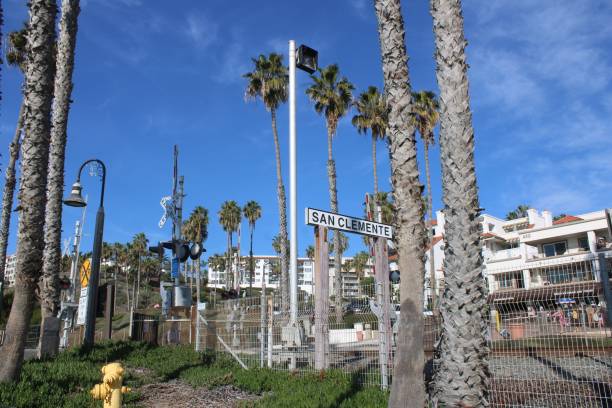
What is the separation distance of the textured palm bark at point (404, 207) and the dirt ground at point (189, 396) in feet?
10.3

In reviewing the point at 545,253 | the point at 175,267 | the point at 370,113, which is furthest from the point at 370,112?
the point at 175,267

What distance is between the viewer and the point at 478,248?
4930 mm

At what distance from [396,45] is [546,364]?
588cm

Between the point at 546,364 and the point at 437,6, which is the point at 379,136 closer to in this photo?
the point at 546,364

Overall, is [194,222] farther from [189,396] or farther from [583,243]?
[189,396]

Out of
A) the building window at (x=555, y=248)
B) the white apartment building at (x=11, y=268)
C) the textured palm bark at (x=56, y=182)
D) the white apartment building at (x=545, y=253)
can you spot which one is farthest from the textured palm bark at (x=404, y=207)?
the building window at (x=555, y=248)

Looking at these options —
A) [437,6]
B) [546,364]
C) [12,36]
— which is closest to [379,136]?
[12,36]

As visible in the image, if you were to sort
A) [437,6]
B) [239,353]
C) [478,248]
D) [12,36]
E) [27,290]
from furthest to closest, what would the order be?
[12,36] → [239,353] → [27,290] → [437,6] → [478,248]

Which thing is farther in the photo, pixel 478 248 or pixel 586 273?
pixel 586 273

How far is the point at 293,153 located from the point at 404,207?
8775 mm

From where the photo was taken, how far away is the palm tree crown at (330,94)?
33.8m

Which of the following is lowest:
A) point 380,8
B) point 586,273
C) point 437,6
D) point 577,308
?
point 577,308

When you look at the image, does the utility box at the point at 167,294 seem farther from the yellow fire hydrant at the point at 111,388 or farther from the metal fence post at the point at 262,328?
the yellow fire hydrant at the point at 111,388

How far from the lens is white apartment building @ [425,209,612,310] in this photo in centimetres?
699
